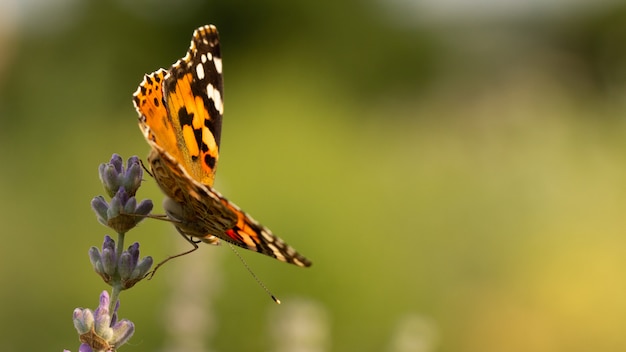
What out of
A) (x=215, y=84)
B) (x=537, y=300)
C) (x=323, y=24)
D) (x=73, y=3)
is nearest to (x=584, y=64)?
(x=323, y=24)

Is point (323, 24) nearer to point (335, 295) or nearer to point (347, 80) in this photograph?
point (347, 80)

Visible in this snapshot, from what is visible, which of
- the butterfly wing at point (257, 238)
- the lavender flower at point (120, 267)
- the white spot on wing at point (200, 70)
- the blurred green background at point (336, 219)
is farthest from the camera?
the blurred green background at point (336, 219)

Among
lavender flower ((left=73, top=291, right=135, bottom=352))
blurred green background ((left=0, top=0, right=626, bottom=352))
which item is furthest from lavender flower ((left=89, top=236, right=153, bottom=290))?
blurred green background ((left=0, top=0, right=626, bottom=352))

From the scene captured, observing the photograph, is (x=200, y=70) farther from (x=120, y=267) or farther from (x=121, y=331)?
(x=121, y=331)

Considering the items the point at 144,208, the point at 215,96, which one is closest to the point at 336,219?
the point at 215,96

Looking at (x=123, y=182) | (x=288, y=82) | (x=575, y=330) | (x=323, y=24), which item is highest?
(x=323, y=24)

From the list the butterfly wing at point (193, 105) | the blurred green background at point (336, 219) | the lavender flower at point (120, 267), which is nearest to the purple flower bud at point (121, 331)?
the lavender flower at point (120, 267)

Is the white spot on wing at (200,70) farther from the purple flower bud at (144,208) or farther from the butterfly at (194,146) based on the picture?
the purple flower bud at (144,208)

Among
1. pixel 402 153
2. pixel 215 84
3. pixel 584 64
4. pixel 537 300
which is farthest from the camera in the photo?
pixel 584 64
